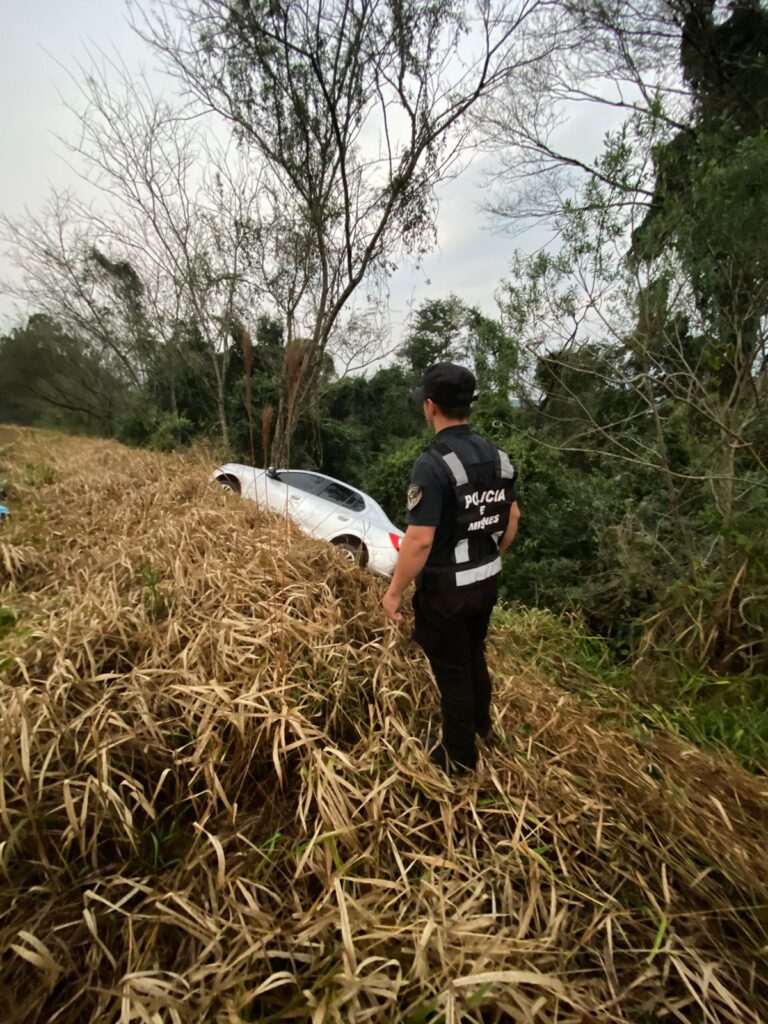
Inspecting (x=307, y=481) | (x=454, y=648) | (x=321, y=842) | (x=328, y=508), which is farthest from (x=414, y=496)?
(x=307, y=481)

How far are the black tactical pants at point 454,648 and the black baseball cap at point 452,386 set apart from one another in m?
0.64

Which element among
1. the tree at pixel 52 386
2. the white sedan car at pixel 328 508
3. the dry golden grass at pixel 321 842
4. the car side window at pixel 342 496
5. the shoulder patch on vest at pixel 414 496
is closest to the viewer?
the dry golden grass at pixel 321 842

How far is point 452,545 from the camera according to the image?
1681mm

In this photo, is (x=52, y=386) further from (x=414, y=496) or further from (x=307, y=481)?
(x=414, y=496)

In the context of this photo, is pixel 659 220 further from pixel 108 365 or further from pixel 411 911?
pixel 108 365

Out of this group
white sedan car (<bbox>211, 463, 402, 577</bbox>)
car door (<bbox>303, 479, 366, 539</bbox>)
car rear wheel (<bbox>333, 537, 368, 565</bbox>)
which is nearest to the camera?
car rear wheel (<bbox>333, 537, 368, 565</bbox>)

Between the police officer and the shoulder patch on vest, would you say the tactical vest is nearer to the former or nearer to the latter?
the police officer

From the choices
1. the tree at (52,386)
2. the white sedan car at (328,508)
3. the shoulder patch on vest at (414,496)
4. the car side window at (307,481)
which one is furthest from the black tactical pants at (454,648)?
the tree at (52,386)

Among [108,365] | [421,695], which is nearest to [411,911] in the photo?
[421,695]

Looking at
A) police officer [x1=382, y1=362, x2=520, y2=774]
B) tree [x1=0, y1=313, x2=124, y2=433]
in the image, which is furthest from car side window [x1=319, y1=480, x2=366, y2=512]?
tree [x1=0, y1=313, x2=124, y2=433]

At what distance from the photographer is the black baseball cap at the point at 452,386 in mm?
1689

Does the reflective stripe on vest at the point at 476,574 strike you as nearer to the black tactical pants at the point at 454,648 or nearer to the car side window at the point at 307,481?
the black tactical pants at the point at 454,648

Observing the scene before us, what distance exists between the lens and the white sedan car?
4.20 meters

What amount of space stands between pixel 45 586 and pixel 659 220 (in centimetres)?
441
